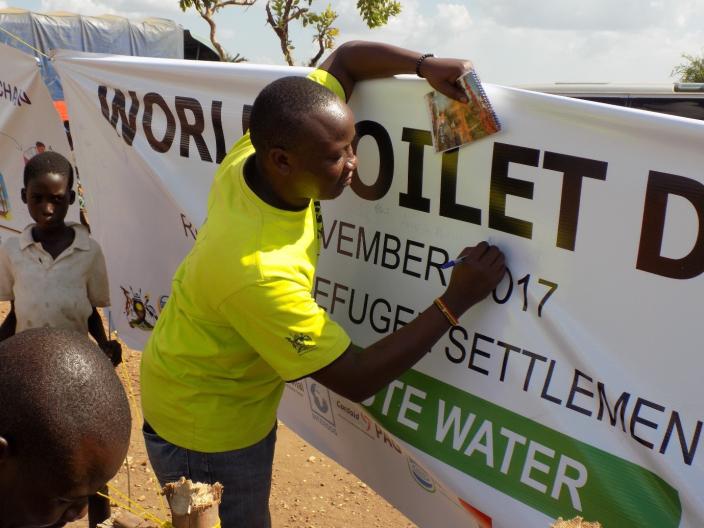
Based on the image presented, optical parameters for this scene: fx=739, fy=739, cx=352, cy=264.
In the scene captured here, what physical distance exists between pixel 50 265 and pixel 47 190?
1.08 ft

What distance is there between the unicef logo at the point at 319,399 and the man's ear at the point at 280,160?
110 cm

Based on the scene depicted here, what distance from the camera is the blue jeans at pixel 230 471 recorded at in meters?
2.19

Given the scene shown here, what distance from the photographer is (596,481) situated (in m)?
1.91

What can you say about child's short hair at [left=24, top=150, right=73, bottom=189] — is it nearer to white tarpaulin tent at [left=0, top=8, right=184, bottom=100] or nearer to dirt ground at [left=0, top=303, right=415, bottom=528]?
dirt ground at [left=0, top=303, right=415, bottom=528]

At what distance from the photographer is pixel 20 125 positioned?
14.5 ft

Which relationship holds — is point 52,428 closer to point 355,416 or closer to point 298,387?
point 355,416

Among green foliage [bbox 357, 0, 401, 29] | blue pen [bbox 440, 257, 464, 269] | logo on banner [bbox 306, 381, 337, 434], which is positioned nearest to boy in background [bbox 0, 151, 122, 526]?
logo on banner [bbox 306, 381, 337, 434]

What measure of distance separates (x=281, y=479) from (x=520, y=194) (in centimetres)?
242

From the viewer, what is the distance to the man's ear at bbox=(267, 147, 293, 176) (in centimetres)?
184

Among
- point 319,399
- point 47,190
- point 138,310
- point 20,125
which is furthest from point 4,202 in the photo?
point 319,399

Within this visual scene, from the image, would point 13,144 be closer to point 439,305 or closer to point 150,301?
point 150,301

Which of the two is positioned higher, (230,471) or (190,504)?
(190,504)

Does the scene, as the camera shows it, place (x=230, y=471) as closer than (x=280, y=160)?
No

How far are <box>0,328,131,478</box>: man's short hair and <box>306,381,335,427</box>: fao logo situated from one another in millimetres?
1327
